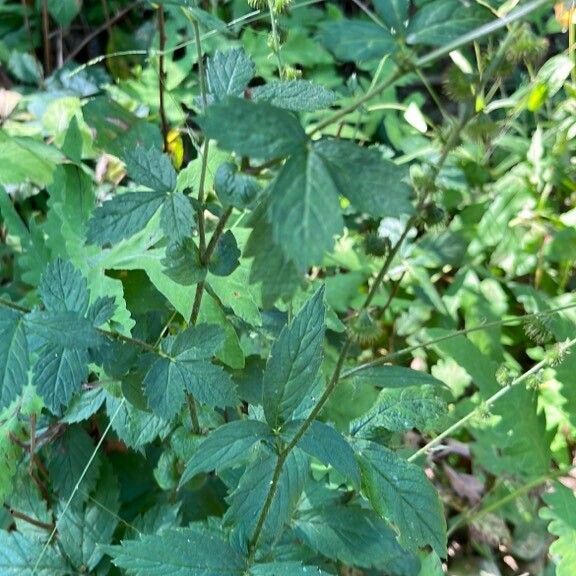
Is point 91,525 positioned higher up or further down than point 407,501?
further down

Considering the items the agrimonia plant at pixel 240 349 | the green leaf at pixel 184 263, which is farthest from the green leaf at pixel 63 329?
the green leaf at pixel 184 263

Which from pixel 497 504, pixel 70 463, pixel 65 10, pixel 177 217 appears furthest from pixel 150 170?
pixel 65 10

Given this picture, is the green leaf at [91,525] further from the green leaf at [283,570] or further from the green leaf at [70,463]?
the green leaf at [283,570]

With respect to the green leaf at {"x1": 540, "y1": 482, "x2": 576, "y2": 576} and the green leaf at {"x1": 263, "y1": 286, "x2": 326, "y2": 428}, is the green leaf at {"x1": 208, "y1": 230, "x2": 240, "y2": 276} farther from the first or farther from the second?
the green leaf at {"x1": 540, "y1": 482, "x2": 576, "y2": 576}

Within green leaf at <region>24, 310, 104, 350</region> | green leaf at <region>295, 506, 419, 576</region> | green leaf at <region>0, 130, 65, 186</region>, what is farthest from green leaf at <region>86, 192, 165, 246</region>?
green leaf at <region>0, 130, 65, 186</region>

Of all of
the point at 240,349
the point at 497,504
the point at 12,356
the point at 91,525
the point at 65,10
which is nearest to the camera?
the point at 12,356

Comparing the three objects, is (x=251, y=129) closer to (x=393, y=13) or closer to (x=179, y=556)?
(x=393, y=13)
